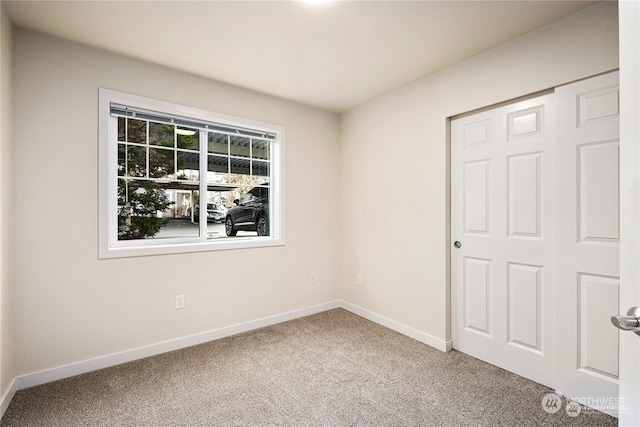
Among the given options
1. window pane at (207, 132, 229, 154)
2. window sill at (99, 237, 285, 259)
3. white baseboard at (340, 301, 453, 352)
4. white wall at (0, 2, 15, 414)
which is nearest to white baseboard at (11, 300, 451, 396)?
white baseboard at (340, 301, 453, 352)

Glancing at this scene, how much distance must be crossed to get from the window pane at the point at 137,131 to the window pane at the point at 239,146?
2.56 feet

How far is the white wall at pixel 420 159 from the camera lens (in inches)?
79.7

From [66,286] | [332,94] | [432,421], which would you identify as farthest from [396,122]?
[66,286]

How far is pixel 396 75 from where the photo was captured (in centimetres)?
281

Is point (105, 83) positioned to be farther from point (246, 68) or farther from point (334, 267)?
point (334, 267)

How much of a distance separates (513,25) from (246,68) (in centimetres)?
200

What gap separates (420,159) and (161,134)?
7.78 ft

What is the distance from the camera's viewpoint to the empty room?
6.31 feet

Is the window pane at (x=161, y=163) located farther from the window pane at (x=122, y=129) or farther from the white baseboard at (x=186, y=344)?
the white baseboard at (x=186, y=344)

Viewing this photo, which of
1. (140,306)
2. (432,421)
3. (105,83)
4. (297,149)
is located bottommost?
(432,421)
